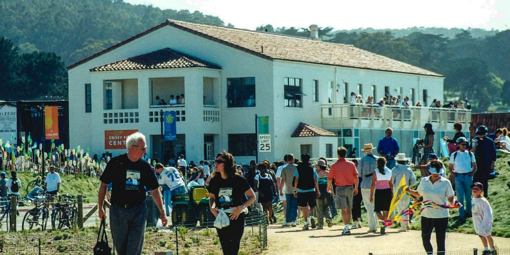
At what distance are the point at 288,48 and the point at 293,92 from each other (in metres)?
5.05

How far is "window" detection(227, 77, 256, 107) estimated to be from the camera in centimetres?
5269

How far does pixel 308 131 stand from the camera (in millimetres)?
52156

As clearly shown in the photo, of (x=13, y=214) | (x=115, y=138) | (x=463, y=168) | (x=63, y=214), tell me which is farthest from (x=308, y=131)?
(x=463, y=168)

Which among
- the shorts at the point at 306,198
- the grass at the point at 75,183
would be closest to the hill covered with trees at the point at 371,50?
the grass at the point at 75,183

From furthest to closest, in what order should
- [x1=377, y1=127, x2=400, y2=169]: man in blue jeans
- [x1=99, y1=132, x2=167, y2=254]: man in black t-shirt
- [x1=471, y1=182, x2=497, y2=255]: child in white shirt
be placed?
1. [x1=377, y1=127, x2=400, y2=169]: man in blue jeans
2. [x1=471, y1=182, x2=497, y2=255]: child in white shirt
3. [x1=99, y1=132, x2=167, y2=254]: man in black t-shirt

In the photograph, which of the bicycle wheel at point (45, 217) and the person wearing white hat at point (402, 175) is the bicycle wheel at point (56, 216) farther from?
the person wearing white hat at point (402, 175)

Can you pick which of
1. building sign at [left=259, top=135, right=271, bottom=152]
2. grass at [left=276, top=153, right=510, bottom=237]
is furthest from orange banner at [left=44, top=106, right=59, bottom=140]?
grass at [left=276, top=153, right=510, bottom=237]

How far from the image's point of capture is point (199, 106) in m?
51.9

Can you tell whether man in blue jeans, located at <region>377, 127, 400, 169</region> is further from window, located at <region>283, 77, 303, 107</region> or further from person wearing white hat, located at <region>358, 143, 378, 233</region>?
window, located at <region>283, 77, 303, 107</region>

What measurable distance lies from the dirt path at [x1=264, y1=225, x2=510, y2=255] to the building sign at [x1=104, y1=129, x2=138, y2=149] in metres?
31.7

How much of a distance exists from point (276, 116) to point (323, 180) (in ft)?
93.5

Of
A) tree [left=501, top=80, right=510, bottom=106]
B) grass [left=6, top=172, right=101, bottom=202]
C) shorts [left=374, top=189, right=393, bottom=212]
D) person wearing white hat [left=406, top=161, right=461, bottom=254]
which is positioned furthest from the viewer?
tree [left=501, top=80, right=510, bottom=106]

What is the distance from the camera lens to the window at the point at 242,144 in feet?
170

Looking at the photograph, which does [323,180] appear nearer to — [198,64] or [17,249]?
[17,249]
